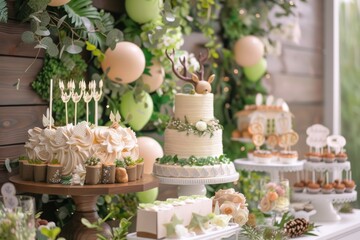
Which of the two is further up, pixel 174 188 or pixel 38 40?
pixel 38 40

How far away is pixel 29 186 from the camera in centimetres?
225

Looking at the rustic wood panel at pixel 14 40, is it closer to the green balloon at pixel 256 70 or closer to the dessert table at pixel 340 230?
the dessert table at pixel 340 230

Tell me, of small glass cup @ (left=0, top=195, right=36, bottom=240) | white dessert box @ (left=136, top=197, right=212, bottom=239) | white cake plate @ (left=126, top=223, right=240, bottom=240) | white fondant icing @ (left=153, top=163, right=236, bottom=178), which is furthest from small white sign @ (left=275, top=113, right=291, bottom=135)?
small glass cup @ (left=0, top=195, right=36, bottom=240)

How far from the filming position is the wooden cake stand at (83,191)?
222cm

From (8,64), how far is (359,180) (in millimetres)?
2757

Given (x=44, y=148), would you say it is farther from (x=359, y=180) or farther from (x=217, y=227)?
(x=359, y=180)

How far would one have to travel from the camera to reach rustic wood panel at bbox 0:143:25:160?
104 inches

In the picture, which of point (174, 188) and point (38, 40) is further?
point (174, 188)

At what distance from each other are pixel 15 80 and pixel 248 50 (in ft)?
5.23

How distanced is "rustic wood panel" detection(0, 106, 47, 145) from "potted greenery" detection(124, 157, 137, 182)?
1.82 feet

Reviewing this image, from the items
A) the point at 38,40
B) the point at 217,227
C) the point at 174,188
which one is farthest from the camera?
the point at 174,188

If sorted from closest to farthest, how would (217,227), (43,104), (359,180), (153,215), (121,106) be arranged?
1. (153,215)
2. (217,227)
3. (43,104)
4. (121,106)
5. (359,180)

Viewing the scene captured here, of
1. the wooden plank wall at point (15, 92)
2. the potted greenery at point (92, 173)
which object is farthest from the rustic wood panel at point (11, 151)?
the potted greenery at point (92, 173)

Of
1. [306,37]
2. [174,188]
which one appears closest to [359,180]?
[306,37]
